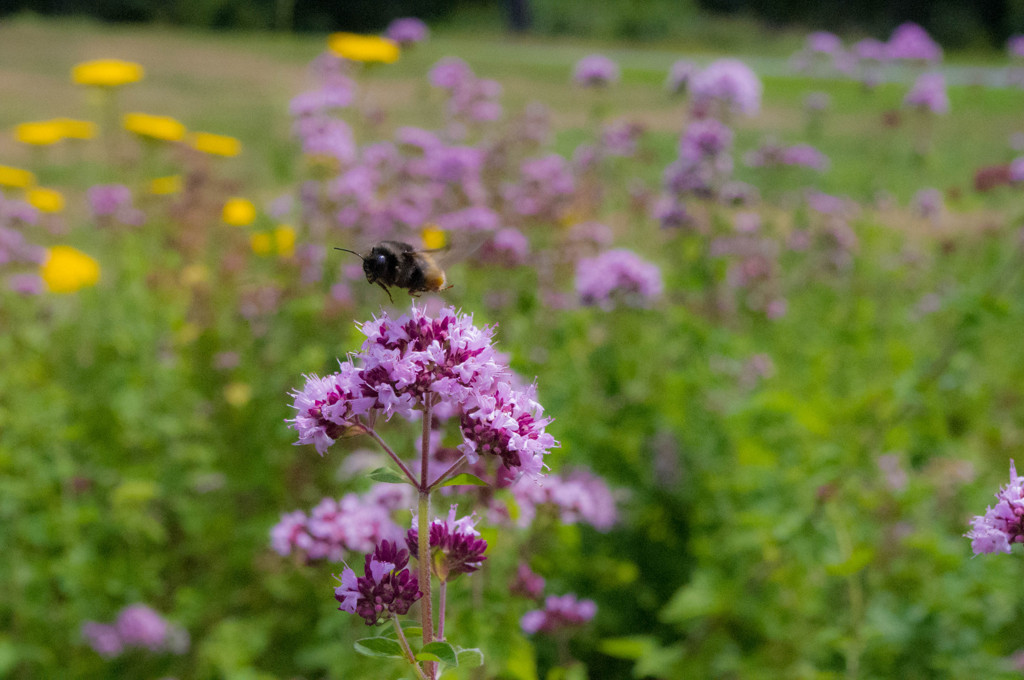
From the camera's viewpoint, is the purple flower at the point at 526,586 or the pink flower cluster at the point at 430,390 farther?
the purple flower at the point at 526,586

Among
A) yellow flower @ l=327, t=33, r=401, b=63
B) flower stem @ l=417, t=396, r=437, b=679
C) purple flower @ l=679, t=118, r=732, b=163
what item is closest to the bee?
flower stem @ l=417, t=396, r=437, b=679

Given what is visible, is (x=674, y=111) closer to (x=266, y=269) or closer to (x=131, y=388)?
(x=266, y=269)

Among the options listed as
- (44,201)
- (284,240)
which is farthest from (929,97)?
(44,201)

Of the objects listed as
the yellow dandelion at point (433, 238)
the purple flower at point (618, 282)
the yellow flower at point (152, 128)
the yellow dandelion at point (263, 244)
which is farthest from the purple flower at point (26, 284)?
the purple flower at point (618, 282)

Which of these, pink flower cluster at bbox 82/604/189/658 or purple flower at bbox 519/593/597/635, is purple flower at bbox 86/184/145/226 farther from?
purple flower at bbox 519/593/597/635

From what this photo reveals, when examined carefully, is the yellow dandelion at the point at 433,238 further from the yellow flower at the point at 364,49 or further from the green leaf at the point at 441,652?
the green leaf at the point at 441,652

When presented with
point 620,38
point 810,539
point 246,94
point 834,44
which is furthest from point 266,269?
point 620,38
